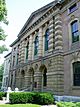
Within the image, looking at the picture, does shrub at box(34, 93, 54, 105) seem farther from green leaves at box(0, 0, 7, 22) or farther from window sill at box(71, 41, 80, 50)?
green leaves at box(0, 0, 7, 22)

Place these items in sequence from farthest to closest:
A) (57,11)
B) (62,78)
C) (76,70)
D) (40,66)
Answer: (40,66), (57,11), (62,78), (76,70)

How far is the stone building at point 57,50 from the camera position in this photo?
1748cm

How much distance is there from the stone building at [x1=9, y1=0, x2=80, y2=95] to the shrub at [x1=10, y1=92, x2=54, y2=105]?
7.30 ft

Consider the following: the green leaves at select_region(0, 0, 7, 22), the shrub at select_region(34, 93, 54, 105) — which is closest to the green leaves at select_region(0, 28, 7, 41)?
the green leaves at select_region(0, 0, 7, 22)

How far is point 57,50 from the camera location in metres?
19.3

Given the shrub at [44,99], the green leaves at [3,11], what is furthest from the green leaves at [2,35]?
the shrub at [44,99]

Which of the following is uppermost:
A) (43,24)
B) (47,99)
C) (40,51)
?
(43,24)

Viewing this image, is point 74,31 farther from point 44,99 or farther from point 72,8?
point 44,99

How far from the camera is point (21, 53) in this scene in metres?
31.5

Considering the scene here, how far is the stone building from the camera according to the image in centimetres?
1748

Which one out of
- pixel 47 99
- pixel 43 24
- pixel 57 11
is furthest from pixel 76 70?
pixel 43 24

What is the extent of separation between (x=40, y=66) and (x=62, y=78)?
17.7ft

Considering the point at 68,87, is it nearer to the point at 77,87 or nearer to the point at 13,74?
the point at 77,87

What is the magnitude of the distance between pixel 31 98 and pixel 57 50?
6388mm
